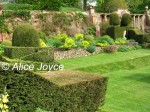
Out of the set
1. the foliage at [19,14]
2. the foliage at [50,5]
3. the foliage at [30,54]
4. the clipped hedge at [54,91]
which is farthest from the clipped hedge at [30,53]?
the foliage at [50,5]

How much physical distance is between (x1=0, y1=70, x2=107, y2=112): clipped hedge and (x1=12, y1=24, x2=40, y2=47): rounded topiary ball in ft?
11.6

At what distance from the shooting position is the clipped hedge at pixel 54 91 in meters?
7.03

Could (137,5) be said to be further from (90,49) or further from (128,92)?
(128,92)

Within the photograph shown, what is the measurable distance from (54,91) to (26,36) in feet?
15.9

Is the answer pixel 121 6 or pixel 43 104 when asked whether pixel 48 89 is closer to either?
pixel 43 104

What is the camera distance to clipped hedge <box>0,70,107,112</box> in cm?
703

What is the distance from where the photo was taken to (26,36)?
12.0 m

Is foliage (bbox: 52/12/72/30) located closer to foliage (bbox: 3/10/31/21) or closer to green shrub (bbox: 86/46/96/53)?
foliage (bbox: 3/10/31/21)

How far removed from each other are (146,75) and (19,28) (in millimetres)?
7576

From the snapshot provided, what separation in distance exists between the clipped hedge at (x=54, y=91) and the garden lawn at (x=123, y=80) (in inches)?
67.5

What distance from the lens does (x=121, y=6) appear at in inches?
1565

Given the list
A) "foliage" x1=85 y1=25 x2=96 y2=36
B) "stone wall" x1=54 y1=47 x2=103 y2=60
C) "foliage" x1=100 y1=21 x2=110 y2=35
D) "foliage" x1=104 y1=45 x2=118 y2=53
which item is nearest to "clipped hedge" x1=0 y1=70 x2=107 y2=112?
"stone wall" x1=54 y1=47 x2=103 y2=60

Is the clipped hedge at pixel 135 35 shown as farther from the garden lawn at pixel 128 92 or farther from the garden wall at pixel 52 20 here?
the garden lawn at pixel 128 92

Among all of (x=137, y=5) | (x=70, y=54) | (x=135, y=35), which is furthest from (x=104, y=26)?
(x=137, y=5)
